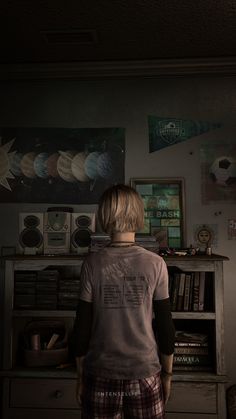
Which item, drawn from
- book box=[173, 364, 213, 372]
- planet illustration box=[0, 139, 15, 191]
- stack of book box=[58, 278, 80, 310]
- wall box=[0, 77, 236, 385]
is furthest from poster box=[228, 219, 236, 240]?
planet illustration box=[0, 139, 15, 191]

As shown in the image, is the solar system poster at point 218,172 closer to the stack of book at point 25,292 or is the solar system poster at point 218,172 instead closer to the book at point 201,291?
the book at point 201,291

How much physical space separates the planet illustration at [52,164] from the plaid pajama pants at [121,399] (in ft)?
6.13

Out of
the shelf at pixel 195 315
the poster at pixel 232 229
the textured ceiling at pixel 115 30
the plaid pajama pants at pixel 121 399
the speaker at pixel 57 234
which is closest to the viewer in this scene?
the plaid pajama pants at pixel 121 399

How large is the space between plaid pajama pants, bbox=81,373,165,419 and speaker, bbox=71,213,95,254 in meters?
1.33

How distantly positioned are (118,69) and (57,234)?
1.34 m

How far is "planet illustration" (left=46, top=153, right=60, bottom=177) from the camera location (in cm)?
288

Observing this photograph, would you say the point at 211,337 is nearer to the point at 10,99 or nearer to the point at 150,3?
the point at 150,3

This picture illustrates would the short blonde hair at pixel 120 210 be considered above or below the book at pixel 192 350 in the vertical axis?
above

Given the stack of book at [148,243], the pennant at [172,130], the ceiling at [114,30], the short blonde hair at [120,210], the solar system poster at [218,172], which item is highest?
the ceiling at [114,30]

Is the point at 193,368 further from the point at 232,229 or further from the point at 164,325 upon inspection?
the point at 164,325

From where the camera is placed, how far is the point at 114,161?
2859mm

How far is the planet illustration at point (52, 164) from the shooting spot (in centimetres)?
288

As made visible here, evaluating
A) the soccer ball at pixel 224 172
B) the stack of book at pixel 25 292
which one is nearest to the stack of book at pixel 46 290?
the stack of book at pixel 25 292

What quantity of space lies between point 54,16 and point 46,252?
4.89ft
